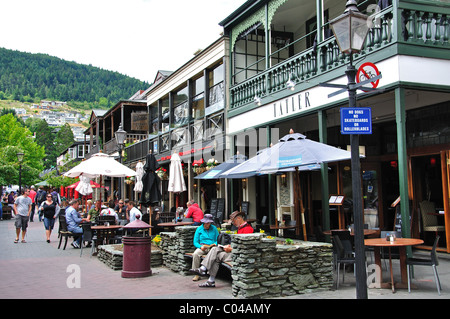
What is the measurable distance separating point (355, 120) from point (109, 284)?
5624 mm

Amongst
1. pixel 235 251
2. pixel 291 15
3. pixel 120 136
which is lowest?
pixel 235 251

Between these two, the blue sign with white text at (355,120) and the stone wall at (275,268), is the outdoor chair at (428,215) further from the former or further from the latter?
the blue sign with white text at (355,120)

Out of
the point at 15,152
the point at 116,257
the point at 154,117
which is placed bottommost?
the point at 116,257

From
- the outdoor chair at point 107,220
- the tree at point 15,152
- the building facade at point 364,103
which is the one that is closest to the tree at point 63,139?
the tree at point 15,152

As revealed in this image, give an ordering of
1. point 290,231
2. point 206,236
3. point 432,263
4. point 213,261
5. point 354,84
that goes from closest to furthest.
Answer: point 354,84 → point 432,263 → point 213,261 → point 206,236 → point 290,231

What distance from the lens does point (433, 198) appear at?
11.1m

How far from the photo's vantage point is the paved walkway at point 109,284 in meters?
7.24

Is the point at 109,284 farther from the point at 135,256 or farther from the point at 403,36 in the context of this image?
the point at 403,36

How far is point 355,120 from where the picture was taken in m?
5.65

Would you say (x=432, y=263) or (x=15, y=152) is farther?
(x=15, y=152)

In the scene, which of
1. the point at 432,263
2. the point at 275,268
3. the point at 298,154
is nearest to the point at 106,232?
the point at 298,154
